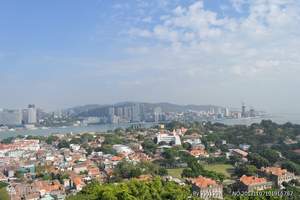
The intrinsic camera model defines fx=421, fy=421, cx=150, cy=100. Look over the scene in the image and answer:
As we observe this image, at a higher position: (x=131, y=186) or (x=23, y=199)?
(x=131, y=186)

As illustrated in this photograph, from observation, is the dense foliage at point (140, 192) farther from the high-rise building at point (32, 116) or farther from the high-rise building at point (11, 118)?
the high-rise building at point (11, 118)

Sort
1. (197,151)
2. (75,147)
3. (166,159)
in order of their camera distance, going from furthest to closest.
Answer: (75,147)
(197,151)
(166,159)

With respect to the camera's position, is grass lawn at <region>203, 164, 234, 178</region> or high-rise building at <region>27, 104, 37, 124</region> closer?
grass lawn at <region>203, 164, 234, 178</region>

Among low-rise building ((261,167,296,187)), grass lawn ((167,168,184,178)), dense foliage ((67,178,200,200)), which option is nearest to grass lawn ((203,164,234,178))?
grass lawn ((167,168,184,178))

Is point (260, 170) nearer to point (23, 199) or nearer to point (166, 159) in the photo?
point (166, 159)

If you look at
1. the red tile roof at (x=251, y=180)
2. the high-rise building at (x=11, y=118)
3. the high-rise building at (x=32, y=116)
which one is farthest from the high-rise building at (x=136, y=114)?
the red tile roof at (x=251, y=180)

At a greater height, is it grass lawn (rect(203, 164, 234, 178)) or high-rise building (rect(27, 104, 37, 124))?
high-rise building (rect(27, 104, 37, 124))

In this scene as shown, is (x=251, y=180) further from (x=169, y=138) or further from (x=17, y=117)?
(x=17, y=117)

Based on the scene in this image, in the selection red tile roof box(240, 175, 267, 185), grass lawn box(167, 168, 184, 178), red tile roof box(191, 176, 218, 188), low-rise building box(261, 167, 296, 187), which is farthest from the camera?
grass lawn box(167, 168, 184, 178)

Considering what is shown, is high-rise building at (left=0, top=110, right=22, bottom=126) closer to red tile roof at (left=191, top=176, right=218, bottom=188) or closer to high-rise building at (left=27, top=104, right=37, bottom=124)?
high-rise building at (left=27, top=104, right=37, bottom=124)

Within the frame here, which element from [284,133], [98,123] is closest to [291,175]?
[284,133]

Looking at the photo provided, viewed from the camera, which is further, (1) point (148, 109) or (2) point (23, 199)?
(1) point (148, 109)
